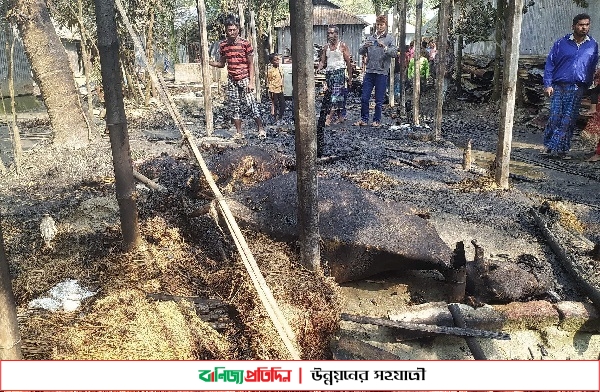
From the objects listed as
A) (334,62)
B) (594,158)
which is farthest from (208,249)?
(334,62)

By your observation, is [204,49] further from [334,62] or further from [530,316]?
[530,316]

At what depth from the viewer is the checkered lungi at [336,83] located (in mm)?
9145

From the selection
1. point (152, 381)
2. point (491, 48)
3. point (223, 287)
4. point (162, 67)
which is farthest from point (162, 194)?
point (162, 67)

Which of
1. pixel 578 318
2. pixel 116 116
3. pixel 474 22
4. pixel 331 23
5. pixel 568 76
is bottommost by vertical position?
pixel 578 318

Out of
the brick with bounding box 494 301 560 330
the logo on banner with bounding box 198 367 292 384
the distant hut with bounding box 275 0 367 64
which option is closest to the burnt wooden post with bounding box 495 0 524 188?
the brick with bounding box 494 301 560 330

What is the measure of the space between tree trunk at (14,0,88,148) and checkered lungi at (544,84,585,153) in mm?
7700

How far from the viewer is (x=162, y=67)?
24.0m

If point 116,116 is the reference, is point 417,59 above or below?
above

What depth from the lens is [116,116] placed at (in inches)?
127

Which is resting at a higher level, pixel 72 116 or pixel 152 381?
pixel 72 116

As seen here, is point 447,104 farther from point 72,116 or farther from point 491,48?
point 72,116

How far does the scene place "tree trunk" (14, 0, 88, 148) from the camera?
736 cm

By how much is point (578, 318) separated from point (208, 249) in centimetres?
258

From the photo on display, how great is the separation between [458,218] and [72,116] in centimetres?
637
